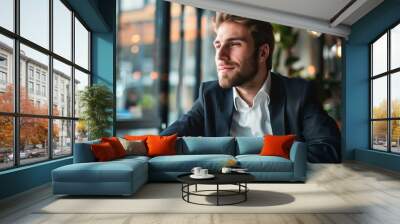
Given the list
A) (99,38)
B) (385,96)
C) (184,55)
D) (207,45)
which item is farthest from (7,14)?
(385,96)

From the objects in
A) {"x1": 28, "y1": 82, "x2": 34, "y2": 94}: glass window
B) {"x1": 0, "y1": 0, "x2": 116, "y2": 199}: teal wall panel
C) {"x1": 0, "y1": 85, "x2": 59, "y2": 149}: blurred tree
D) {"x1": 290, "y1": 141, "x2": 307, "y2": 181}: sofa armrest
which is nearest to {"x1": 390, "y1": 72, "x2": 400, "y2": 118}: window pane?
{"x1": 290, "y1": 141, "x2": 307, "y2": 181}: sofa armrest

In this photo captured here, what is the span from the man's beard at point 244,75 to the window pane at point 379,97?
259 centimetres

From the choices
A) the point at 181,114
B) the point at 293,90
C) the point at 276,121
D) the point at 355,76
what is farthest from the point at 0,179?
the point at 355,76

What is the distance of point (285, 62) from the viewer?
8109 mm

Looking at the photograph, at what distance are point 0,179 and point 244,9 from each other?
5.12m

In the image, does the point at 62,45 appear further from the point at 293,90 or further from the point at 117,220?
the point at 293,90

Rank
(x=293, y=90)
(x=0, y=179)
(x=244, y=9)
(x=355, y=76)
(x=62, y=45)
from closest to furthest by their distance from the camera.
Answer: (x=0, y=179)
(x=62, y=45)
(x=244, y=9)
(x=293, y=90)
(x=355, y=76)

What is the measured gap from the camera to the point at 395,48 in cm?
751

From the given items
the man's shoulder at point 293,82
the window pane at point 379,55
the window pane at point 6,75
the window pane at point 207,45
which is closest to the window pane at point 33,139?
the window pane at point 6,75

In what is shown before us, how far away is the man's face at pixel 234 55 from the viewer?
7766 mm

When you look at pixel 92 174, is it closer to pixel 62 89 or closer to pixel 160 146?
pixel 160 146

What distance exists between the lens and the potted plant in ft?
23.4

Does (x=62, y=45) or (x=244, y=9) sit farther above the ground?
(x=244, y=9)

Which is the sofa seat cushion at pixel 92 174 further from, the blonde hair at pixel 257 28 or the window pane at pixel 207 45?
the blonde hair at pixel 257 28
